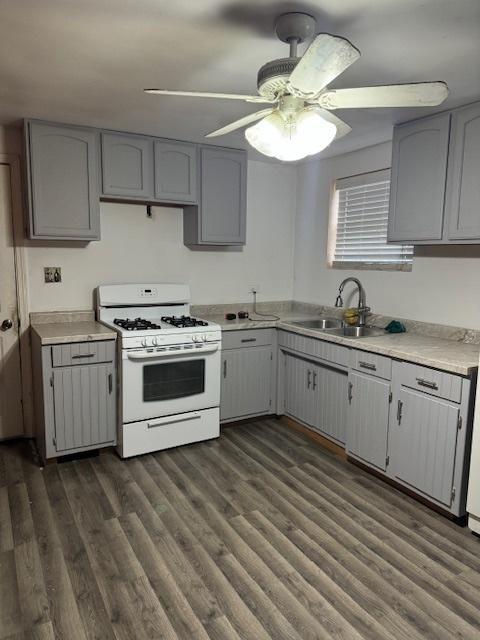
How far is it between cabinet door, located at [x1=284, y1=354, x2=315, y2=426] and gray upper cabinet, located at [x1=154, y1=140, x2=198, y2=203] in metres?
1.58

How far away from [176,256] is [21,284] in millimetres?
1258

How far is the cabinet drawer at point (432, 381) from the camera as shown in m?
2.39

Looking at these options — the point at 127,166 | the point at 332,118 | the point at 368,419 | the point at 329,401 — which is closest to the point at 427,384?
the point at 368,419

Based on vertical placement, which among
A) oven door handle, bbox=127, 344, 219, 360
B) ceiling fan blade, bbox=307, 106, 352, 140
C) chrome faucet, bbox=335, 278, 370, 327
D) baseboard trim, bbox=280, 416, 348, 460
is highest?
ceiling fan blade, bbox=307, 106, 352, 140

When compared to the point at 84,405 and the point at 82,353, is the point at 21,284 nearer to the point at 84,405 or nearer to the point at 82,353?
the point at 82,353

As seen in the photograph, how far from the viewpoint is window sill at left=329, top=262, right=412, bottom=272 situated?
135 inches

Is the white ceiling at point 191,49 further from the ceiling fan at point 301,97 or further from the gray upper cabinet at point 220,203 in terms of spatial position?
the gray upper cabinet at point 220,203

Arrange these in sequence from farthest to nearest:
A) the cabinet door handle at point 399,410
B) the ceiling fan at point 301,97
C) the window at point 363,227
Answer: the window at point 363,227, the cabinet door handle at point 399,410, the ceiling fan at point 301,97

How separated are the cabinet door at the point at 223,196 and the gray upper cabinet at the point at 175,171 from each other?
10 centimetres

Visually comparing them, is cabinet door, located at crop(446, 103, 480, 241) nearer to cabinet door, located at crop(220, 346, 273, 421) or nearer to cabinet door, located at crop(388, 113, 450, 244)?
cabinet door, located at crop(388, 113, 450, 244)

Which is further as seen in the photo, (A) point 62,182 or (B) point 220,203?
(B) point 220,203

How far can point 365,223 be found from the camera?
3754 millimetres

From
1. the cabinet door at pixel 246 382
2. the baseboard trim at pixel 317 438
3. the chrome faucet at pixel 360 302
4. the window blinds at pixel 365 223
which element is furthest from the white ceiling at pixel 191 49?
the baseboard trim at pixel 317 438

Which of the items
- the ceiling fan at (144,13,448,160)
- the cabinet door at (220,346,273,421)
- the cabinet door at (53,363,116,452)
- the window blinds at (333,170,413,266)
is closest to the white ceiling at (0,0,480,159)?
the ceiling fan at (144,13,448,160)
